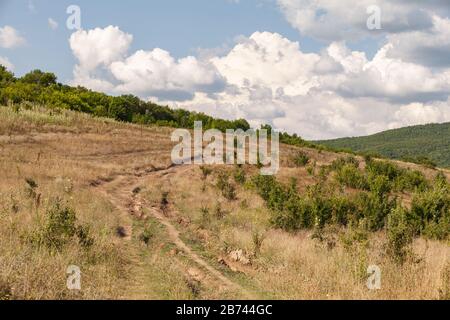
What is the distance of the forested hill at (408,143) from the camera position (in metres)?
116

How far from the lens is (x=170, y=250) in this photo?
38.1 ft

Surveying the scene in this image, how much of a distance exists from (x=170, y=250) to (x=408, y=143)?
439 feet

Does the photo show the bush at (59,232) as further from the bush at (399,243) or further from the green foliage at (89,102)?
the green foliage at (89,102)

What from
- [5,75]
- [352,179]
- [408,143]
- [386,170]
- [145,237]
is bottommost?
[145,237]

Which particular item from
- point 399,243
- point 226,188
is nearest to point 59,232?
point 399,243

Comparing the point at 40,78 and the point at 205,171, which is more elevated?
the point at 40,78

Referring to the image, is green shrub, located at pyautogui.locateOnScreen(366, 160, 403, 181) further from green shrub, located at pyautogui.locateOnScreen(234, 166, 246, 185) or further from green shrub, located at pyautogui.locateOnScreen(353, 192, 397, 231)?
green shrub, located at pyautogui.locateOnScreen(353, 192, 397, 231)

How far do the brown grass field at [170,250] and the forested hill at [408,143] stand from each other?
96.9 metres

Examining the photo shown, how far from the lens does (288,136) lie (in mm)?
66375

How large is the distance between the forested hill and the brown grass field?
96935 millimetres

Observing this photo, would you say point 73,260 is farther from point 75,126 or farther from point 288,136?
point 288,136

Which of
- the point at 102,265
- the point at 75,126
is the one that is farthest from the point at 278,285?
the point at 75,126

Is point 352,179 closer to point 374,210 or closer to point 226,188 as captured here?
point 226,188

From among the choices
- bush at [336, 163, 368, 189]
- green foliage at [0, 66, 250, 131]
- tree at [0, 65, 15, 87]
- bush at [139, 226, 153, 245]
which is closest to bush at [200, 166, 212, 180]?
bush at [336, 163, 368, 189]
